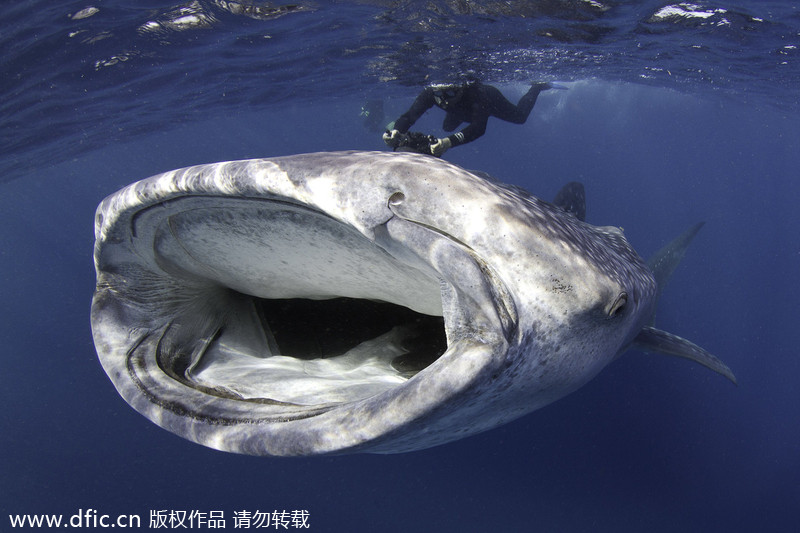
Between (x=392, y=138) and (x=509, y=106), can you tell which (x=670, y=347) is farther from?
(x=509, y=106)

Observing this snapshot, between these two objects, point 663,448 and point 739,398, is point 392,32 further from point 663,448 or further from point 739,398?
point 739,398

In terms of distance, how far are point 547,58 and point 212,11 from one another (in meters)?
9.90

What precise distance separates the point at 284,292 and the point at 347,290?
415 millimetres

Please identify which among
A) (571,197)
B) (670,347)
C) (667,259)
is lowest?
(667,259)

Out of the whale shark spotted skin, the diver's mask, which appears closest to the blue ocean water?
the diver's mask

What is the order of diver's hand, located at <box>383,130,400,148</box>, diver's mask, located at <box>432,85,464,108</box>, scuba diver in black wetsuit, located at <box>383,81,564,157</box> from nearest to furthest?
diver's hand, located at <box>383,130,400,148</box>, scuba diver in black wetsuit, located at <box>383,81,564,157</box>, diver's mask, located at <box>432,85,464,108</box>

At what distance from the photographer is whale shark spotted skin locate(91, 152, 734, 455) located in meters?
1.14

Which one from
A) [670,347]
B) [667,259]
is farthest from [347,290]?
[667,259]

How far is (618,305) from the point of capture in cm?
143

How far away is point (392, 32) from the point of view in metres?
10.7

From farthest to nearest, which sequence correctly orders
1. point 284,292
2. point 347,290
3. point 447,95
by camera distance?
point 447,95 → point 284,292 → point 347,290

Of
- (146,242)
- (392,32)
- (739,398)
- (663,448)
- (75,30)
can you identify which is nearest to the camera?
(146,242)

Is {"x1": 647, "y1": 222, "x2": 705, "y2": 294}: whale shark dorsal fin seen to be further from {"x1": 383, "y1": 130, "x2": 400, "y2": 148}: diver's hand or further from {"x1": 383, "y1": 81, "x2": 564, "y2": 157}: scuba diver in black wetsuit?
{"x1": 383, "y1": 130, "x2": 400, "y2": 148}: diver's hand

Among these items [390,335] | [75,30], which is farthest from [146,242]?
[75,30]
